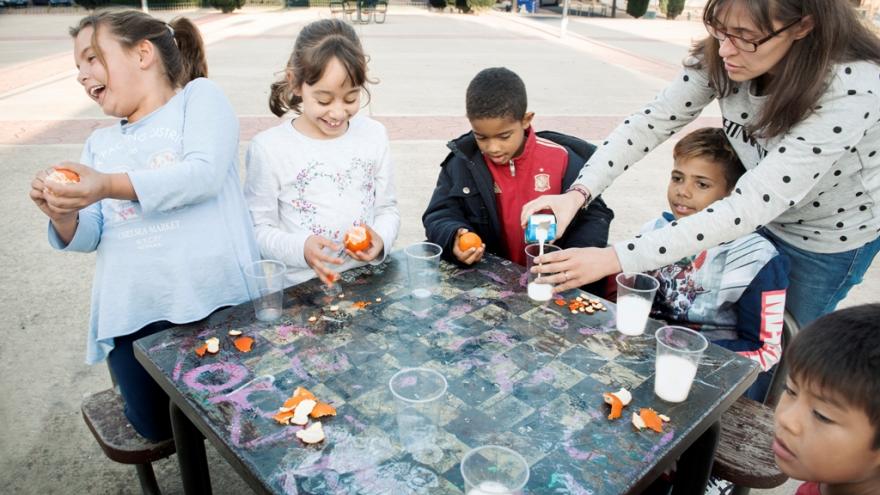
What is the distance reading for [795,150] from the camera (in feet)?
6.23

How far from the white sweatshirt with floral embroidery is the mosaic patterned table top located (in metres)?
0.42

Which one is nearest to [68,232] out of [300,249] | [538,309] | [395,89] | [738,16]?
[300,249]

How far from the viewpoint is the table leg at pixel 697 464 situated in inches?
66.5

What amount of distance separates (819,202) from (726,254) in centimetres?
35

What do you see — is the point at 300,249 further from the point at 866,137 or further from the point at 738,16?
the point at 866,137

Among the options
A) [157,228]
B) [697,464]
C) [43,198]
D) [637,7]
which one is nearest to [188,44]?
[157,228]

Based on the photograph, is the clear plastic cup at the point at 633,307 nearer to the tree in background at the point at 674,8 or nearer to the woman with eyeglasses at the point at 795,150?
the woman with eyeglasses at the point at 795,150

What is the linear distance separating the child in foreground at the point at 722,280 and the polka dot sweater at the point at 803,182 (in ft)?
0.29

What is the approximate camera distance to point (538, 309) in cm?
202

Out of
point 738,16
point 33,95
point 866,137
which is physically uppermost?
point 738,16

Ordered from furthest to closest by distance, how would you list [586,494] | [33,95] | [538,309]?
[33,95] < [538,309] < [586,494]

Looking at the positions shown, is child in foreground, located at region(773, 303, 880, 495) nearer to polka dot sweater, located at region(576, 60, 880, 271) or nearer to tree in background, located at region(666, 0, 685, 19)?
polka dot sweater, located at region(576, 60, 880, 271)

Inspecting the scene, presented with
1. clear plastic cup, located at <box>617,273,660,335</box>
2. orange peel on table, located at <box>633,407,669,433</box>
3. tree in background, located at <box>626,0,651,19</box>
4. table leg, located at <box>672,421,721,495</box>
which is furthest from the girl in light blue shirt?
tree in background, located at <box>626,0,651,19</box>

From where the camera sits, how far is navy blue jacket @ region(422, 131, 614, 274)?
274cm
